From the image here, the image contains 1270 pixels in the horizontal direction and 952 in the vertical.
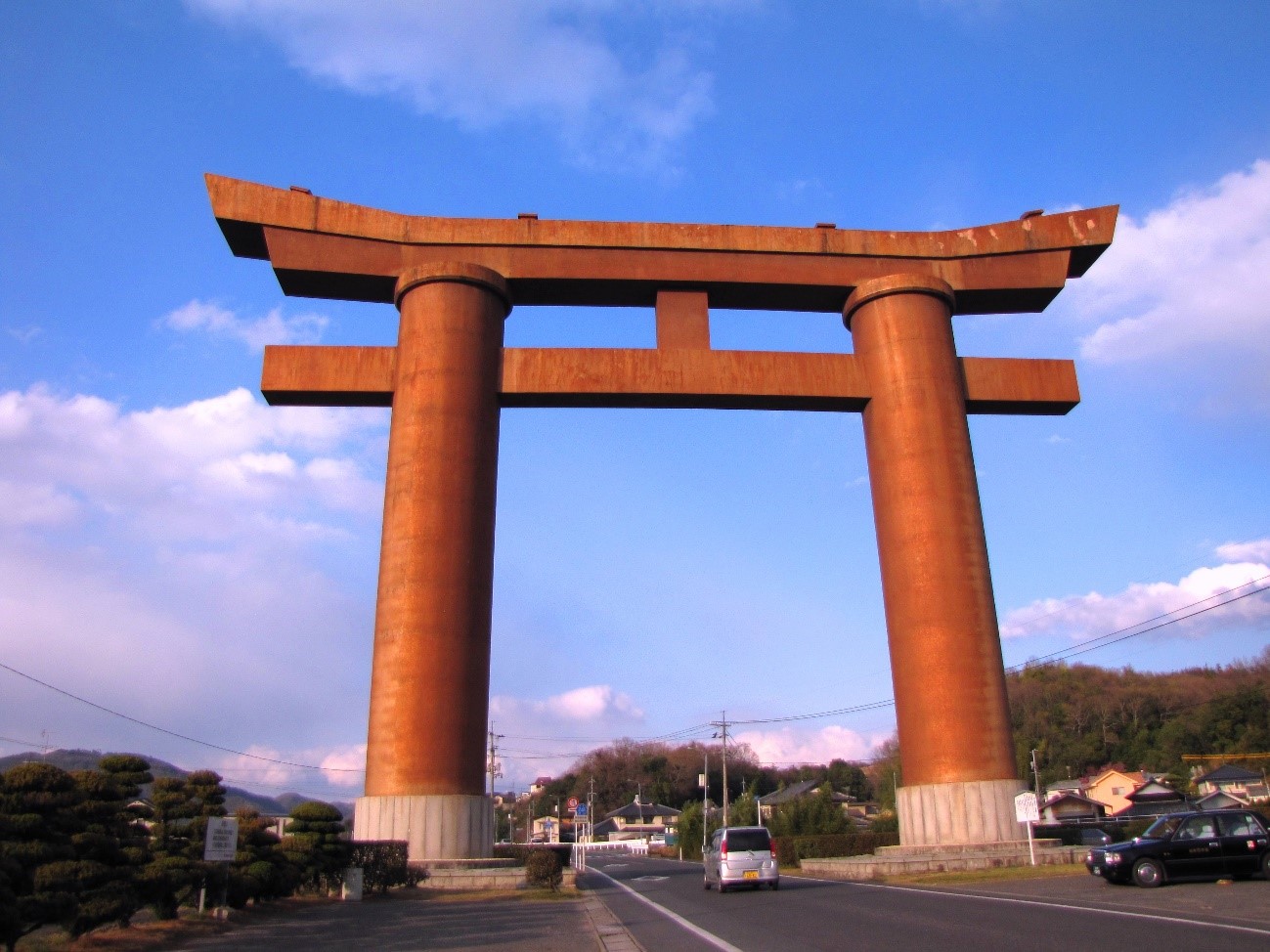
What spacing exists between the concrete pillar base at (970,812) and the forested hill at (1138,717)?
192 feet

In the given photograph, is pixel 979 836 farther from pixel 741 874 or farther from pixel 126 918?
pixel 126 918

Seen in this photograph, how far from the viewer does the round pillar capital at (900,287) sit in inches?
989

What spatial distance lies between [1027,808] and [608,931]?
460 inches

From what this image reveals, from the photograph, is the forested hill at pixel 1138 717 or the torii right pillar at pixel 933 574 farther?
the forested hill at pixel 1138 717

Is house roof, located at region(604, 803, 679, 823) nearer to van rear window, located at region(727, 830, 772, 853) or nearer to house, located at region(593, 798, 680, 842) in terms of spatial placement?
house, located at region(593, 798, 680, 842)

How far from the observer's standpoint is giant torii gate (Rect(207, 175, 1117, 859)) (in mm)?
21172

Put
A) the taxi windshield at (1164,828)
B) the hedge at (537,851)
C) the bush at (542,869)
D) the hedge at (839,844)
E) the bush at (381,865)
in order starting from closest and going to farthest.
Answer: the taxi windshield at (1164,828), the bush at (381,865), the bush at (542,869), the hedge at (537,851), the hedge at (839,844)

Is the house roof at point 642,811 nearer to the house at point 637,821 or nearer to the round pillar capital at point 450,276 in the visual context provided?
the house at point 637,821

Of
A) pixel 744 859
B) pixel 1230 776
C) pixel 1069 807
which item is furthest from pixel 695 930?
pixel 1230 776

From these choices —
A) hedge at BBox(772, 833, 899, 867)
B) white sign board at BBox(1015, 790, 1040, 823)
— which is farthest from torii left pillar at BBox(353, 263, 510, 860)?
hedge at BBox(772, 833, 899, 867)

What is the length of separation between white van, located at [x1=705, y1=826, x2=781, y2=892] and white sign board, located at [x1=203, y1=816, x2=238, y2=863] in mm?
9715

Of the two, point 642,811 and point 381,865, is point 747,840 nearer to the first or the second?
point 381,865

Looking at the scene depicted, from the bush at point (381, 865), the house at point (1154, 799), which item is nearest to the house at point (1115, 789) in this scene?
the house at point (1154, 799)

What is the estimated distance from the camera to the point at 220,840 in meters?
14.5
